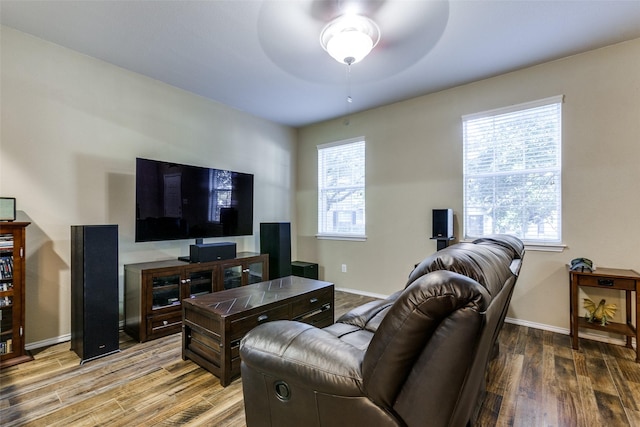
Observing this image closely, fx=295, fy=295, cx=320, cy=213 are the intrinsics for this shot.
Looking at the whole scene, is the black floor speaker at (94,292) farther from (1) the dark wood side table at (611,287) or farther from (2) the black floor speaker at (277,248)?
(1) the dark wood side table at (611,287)

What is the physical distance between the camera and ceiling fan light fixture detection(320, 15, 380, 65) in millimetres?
2094

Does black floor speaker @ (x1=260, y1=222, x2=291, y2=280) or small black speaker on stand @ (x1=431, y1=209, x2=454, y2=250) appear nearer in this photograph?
small black speaker on stand @ (x1=431, y1=209, x2=454, y2=250)

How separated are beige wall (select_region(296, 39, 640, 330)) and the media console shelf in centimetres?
203

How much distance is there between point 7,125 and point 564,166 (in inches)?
194

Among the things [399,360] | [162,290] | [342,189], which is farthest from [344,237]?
[399,360]

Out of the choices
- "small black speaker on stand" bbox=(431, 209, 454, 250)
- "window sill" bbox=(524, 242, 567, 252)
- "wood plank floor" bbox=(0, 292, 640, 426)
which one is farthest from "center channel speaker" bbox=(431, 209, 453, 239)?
"wood plank floor" bbox=(0, 292, 640, 426)

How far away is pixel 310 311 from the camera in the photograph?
2.54m

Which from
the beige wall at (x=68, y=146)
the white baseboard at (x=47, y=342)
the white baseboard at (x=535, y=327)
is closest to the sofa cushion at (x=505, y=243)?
the white baseboard at (x=535, y=327)

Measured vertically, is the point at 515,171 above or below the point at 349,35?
below

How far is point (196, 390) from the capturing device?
1.91 metres

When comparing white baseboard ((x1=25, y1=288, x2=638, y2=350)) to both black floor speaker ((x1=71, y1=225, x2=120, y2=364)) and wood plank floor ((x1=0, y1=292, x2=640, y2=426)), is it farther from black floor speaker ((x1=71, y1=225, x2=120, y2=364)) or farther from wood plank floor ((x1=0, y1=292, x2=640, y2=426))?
black floor speaker ((x1=71, y1=225, x2=120, y2=364))

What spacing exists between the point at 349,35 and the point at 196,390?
2610 mm

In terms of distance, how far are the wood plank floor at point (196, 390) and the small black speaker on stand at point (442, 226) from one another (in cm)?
114

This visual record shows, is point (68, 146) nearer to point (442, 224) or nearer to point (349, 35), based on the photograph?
point (349, 35)
